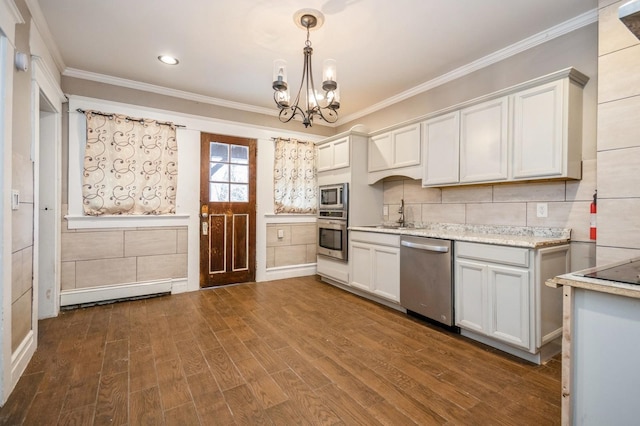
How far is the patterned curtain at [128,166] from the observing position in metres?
3.36

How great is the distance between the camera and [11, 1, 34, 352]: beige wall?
193 cm

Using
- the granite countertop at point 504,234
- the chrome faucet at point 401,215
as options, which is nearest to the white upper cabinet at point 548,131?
the granite countertop at point 504,234

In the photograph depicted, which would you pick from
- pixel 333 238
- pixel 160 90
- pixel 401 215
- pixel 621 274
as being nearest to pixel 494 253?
pixel 621 274

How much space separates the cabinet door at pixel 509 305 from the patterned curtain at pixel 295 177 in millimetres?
2978

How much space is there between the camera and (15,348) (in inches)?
76.3

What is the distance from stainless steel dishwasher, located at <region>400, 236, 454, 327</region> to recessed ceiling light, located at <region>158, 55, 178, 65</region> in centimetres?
302

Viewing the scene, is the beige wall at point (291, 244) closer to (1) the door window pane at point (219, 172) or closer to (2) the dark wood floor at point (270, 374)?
(1) the door window pane at point (219, 172)

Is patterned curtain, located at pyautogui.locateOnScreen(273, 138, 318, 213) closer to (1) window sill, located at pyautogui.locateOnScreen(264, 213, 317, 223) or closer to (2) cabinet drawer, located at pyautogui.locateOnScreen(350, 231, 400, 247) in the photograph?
(1) window sill, located at pyautogui.locateOnScreen(264, 213, 317, 223)

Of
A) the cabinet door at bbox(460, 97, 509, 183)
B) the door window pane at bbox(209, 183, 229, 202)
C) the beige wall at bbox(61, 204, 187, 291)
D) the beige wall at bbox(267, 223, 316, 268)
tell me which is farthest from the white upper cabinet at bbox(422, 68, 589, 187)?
the beige wall at bbox(61, 204, 187, 291)

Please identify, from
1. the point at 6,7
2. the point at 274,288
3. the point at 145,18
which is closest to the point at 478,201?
the point at 274,288

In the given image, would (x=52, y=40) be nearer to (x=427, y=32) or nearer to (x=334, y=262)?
(x=427, y=32)

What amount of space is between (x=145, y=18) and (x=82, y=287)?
287 cm

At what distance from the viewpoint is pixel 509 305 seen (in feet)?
7.38

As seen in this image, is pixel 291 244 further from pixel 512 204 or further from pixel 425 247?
pixel 512 204
